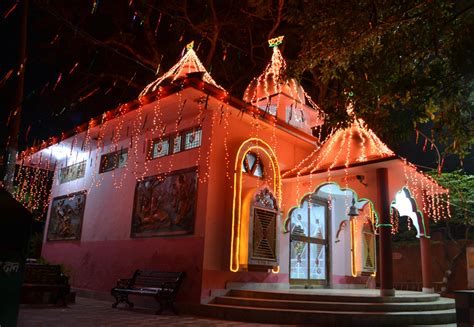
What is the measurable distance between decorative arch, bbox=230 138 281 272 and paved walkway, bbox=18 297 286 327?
6.09 feet

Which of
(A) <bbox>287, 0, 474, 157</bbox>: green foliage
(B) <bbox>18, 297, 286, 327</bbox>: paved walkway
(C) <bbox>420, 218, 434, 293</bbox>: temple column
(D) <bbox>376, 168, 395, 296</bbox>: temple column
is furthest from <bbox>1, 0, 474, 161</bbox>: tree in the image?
(B) <bbox>18, 297, 286, 327</bbox>: paved walkway

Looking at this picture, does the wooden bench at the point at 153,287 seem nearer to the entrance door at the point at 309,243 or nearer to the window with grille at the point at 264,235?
the window with grille at the point at 264,235

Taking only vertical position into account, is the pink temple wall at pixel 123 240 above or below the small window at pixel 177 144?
below

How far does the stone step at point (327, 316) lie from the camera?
8039 mm

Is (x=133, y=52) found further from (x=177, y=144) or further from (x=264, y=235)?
(x=264, y=235)

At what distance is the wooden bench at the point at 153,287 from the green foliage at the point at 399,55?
5.10 meters

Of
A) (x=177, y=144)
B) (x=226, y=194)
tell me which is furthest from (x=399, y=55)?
(x=177, y=144)

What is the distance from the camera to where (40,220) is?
20.5 metres

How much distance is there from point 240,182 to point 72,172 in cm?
751

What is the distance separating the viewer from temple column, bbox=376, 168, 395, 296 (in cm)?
936

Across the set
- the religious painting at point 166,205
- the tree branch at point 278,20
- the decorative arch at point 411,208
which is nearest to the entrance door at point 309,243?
the decorative arch at point 411,208

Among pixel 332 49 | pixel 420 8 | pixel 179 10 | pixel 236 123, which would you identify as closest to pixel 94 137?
pixel 236 123

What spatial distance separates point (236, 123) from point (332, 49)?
402 cm

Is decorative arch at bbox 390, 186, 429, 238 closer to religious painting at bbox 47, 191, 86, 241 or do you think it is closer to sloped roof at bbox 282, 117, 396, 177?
sloped roof at bbox 282, 117, 396, 177
